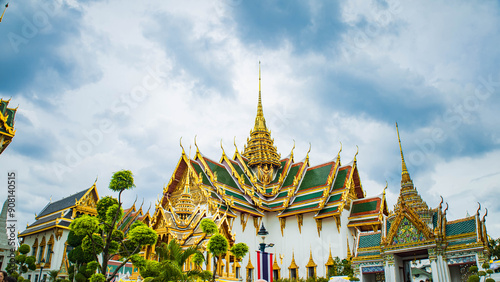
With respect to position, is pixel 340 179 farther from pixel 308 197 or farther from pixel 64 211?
pixel 64 211

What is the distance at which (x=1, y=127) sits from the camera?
14141 mm

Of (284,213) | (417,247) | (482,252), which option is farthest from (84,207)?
(482,252)

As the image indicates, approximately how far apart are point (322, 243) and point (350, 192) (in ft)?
13.4

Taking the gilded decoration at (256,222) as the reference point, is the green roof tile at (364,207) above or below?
above

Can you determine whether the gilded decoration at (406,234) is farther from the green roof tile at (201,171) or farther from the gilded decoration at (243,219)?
the green roof tile at (201,171)

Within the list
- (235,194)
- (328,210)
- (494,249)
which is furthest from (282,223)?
(494,249)

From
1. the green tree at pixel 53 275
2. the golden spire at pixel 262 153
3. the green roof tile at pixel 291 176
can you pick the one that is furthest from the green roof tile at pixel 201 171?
the green tree at pixel 53 275

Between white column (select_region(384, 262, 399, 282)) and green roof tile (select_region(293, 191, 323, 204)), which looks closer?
white column (select_region(384, 262, 399, 282))

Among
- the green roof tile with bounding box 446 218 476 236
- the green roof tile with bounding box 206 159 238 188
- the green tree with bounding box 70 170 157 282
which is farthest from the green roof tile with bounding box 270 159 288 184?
the green tree with bounding box 70 170 157 282

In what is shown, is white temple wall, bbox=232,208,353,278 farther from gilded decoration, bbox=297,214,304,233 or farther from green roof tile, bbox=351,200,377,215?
green roof tile, bbox=351,200,377,215

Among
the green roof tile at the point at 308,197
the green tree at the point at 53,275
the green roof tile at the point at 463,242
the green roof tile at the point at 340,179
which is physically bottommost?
the green tree at the point at 53,275

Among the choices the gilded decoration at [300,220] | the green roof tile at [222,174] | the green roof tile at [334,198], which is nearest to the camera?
the green roof tile at [334,198]

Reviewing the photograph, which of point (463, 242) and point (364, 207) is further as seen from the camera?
point (364, 207)

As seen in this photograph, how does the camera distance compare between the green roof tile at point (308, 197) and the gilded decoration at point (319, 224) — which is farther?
the green roof tile at point (308, 197)
